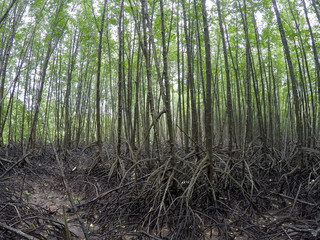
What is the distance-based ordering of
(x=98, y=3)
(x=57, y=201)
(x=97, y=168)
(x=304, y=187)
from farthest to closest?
(x=98, y=3) < (x=97, y=168) < (x=57, y=201) < (x=304, y=187)

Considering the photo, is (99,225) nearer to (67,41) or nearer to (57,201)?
(57,201)

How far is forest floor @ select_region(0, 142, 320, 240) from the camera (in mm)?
2598

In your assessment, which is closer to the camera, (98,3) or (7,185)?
(7,185)

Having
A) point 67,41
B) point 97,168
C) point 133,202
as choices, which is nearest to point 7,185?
point 97,168

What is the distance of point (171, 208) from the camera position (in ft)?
10.2

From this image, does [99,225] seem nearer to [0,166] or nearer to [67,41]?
[0,166]

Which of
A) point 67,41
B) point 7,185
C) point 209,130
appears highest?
point 67,41

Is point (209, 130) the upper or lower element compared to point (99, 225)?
upper

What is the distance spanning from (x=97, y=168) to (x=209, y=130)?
3177 mm

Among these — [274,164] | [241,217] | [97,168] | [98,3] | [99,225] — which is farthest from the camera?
[98,3]

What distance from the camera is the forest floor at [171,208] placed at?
2.60 m

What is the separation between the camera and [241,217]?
2.99 m

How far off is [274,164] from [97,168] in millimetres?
3854

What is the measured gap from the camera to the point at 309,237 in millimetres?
2314
